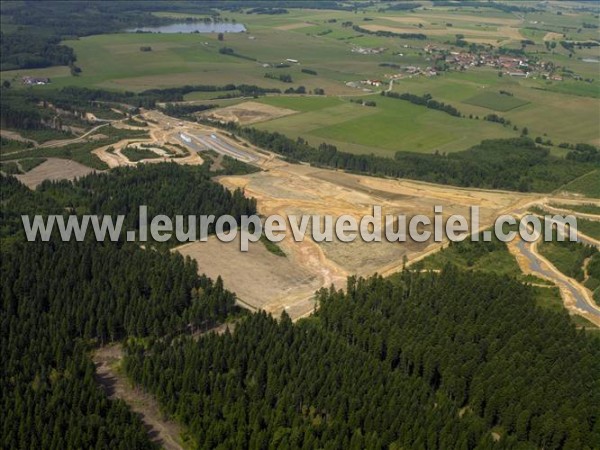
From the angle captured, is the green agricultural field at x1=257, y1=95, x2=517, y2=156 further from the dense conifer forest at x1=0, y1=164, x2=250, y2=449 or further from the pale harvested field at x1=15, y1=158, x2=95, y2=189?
the dense conifer forest at x1=0, y1=164, x2=250, y2=449

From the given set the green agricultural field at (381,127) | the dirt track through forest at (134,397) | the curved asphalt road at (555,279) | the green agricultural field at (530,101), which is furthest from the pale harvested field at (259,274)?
the green agricultural field at (530,101)

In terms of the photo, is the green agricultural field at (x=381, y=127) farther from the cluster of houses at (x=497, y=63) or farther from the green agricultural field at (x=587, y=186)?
the cluster of houses at (x=497, y=63)

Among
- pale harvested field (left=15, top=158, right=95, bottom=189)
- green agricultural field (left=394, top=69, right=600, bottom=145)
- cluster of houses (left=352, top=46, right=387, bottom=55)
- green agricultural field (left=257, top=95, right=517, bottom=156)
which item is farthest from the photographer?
cluster of houses (left=352, top=46, right=387, bottom=55)

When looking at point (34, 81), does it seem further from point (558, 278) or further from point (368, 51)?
point (558, 278)

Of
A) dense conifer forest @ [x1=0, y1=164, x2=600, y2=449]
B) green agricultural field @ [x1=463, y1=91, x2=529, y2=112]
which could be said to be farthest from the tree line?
dense conifer forest @ [x1=0, y1=164, x2=600, y2=449]

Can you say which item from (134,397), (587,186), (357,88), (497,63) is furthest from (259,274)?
(497,63)

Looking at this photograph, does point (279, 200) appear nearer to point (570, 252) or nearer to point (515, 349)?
point (570, 252)
